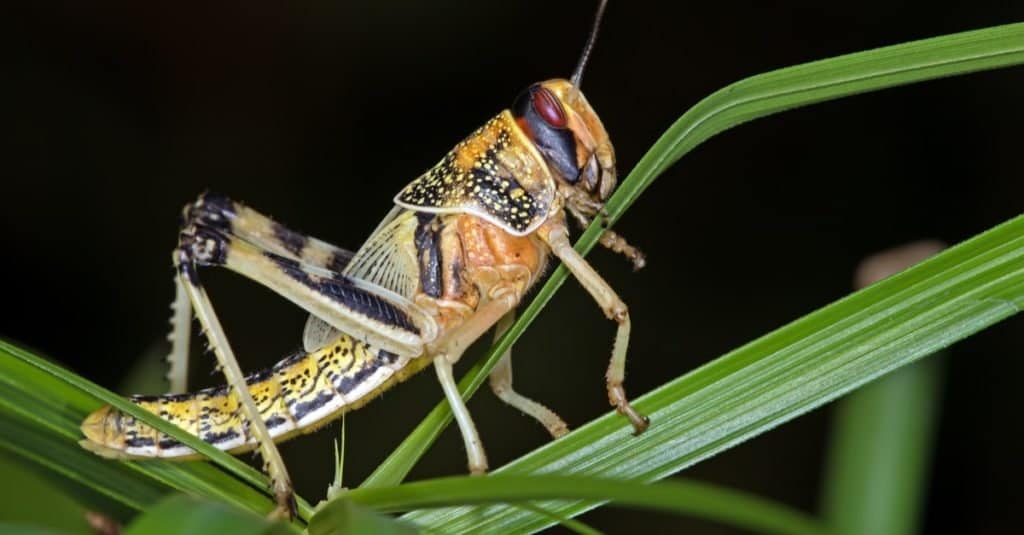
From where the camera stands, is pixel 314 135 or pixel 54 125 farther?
pixel 314 135

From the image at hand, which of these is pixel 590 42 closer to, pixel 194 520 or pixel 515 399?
pixel 515 399

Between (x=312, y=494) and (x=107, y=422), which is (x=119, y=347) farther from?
(x=107, y=422)

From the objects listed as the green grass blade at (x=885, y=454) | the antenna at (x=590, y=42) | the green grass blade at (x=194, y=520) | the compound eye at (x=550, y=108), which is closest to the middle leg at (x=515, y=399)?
the compound eye at (x=550, y=108)

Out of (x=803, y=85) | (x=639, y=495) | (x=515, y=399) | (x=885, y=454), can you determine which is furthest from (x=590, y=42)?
(x=639, y=495)

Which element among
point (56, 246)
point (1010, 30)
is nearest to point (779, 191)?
point (1010, 30)

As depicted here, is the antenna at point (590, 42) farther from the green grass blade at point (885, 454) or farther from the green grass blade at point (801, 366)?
the green grass blade at point (885, 454)

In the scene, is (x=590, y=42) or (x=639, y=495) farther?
(x=590, y=42)
